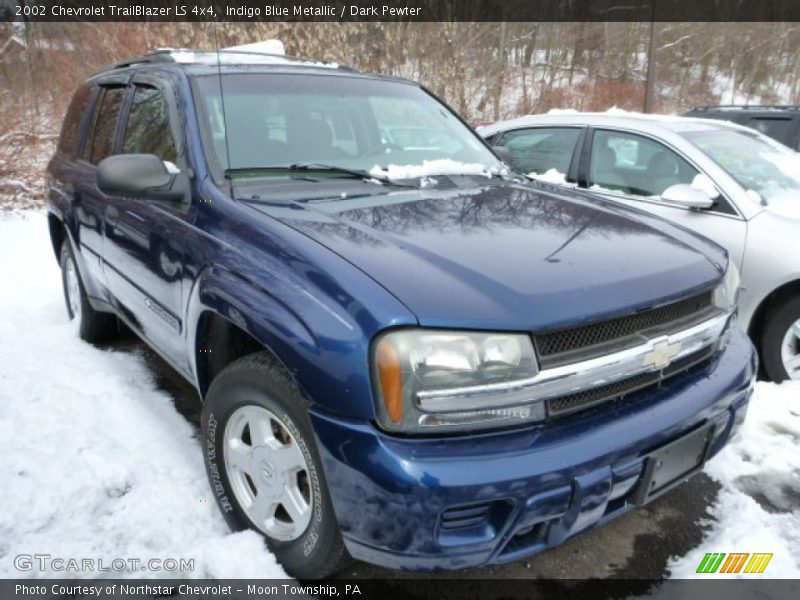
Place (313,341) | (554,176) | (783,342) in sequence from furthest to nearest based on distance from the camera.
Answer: (554,176)
(783,342)
(313,341)

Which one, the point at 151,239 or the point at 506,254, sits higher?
the point at 506,254

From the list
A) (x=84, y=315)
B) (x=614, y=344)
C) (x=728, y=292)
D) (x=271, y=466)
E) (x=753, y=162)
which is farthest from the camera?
(x=753, y=162)

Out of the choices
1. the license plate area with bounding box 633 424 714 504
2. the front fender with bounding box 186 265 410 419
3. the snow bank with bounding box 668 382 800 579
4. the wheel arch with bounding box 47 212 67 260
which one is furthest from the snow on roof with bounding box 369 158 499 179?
the wheel arch with bounding box 47 212 67 260

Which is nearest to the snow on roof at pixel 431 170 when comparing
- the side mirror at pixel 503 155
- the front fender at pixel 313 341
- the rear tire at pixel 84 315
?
the side mirror at pixel 503 155

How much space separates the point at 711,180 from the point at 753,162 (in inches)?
22.4

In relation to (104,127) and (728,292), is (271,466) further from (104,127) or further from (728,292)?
(104,127)

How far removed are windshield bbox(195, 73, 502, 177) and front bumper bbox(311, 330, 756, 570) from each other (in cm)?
138

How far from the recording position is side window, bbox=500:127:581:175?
15.7 ft

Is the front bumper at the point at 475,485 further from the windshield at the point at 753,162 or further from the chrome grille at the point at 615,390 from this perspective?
the windshield at the point at 753,162

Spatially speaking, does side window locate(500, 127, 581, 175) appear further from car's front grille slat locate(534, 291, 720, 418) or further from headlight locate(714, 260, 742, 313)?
car's front grille slat locate(534, 291, 720, 418)

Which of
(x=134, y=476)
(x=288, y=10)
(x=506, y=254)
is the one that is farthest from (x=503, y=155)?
(x=288, y=10)

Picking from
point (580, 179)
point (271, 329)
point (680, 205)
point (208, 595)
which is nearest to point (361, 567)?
point (208, 595)

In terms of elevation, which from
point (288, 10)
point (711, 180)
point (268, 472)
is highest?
point (288, 10)

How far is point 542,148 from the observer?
5.02 meters
